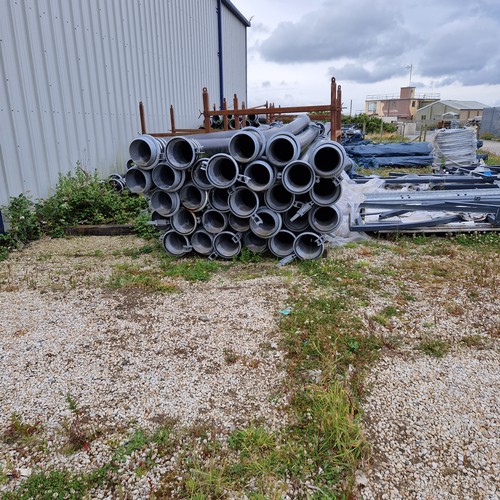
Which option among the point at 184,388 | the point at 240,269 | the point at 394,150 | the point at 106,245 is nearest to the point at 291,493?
the point at 184,388

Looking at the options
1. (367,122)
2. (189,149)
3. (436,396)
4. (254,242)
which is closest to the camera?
(436,396)

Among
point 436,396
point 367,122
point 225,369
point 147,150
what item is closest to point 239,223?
point 147,150

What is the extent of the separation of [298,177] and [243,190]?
2.14 feet

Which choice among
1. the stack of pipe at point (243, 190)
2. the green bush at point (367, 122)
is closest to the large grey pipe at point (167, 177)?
the stack of pipe at point (243, 190)

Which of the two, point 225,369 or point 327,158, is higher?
point 327,158

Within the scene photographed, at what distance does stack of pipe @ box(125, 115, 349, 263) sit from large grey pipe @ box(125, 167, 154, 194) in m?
0.01

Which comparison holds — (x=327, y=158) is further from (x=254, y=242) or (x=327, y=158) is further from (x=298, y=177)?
(x=254, y=242)

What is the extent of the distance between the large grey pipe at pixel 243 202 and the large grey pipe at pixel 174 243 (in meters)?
0.82

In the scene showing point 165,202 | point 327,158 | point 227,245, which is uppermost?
point 327,158

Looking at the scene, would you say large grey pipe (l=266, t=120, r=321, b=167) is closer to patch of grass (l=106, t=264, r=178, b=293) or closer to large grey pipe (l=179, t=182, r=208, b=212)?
large grey pipe (l=179, t=182, r=208, b=212)

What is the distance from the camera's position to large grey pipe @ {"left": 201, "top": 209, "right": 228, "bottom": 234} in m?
4.69

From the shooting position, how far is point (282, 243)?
15.7 ft

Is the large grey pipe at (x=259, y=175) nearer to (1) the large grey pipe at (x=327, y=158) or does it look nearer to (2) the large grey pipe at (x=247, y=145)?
(2) the large grey pipe at (x=247, y=145)

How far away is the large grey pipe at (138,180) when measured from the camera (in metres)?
4.63
